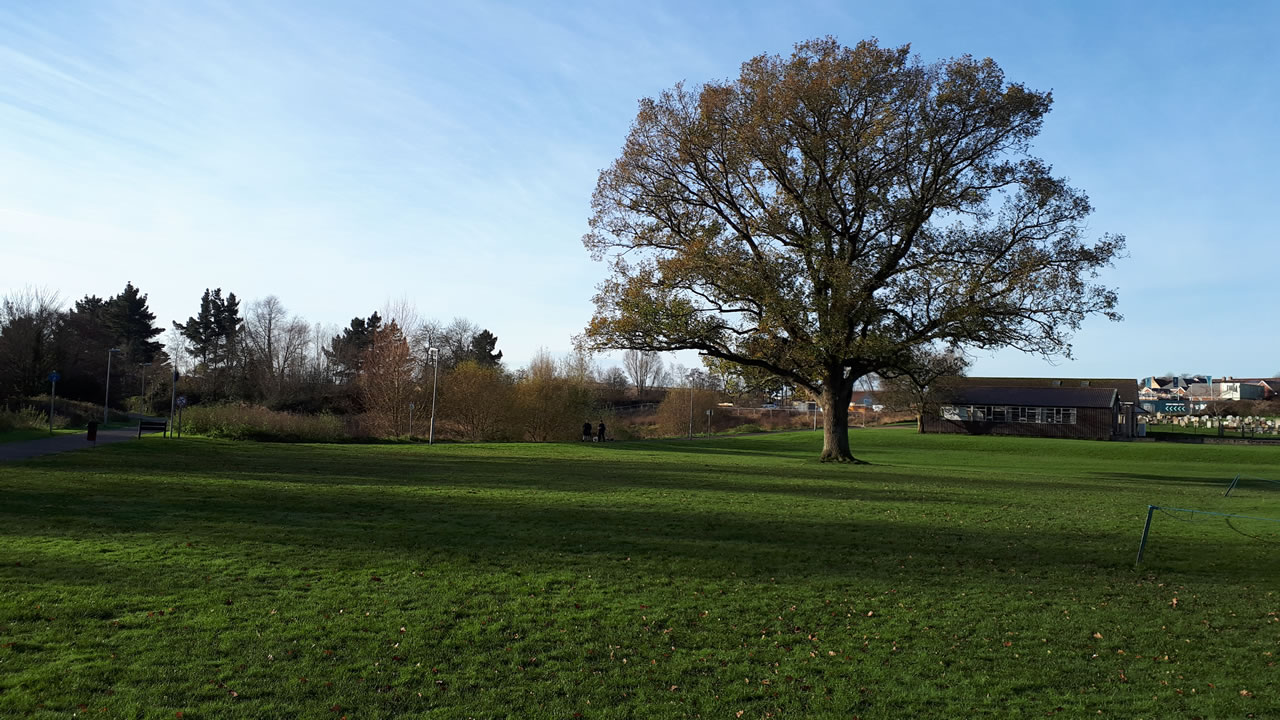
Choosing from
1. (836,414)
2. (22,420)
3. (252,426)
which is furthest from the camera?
(252,426)

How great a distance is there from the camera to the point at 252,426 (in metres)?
38.5

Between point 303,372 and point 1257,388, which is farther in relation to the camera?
point 1257,388

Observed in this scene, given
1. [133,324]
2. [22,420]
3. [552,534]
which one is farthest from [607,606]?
[133,324]

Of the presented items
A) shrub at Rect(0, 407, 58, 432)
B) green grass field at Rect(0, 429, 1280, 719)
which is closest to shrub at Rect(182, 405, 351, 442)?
shrub at Rect(0, 407, 58, 432)

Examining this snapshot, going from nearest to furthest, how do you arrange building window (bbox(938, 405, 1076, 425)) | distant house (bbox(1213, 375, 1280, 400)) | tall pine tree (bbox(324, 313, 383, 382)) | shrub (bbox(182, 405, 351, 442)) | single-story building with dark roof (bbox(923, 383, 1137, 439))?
shrub (bbox(182, 405, 351, 442))
single-story building with dark roof (bbox(923, 383, 1137, 439))
building window (bbox(938, 405, 1076, 425))
tall pine tree (bbox(324, 313, 383, 382))
distant house (bbox(1213, 375, 1280, 400))

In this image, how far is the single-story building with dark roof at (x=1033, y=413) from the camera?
74.0 meters

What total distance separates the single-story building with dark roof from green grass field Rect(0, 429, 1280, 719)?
6316cm

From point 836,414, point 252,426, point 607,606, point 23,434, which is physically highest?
point 836,414

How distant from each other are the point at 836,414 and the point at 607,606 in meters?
25.6

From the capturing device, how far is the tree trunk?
31438 mm

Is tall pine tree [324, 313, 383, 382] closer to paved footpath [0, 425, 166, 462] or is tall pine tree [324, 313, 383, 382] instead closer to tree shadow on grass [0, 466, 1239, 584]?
paved footpath [0, 425, 166, 462]

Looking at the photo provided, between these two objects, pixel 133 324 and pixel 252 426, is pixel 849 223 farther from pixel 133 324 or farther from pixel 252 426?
pixel 133 324

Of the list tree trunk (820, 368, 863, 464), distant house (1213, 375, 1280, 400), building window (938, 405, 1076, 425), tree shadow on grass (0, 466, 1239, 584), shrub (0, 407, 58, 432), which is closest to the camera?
tree shadow on grass (0, 466, 1239, 584)

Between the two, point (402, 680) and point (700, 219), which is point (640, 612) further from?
point (700, 219)
